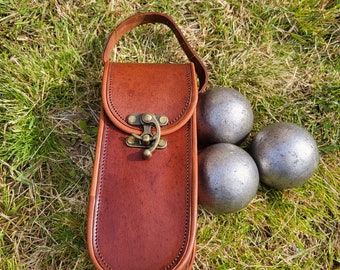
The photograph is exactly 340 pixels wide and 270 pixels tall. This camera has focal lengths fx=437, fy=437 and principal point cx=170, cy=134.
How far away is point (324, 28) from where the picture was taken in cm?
266

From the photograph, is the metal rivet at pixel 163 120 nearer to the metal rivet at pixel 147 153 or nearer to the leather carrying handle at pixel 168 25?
the metal rivet at pixel 147 153

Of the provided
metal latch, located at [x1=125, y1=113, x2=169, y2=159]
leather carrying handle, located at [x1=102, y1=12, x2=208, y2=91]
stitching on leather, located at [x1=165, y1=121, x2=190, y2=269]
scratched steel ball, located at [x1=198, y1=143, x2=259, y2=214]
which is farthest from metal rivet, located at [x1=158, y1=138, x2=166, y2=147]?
leather carrying handle, located at [x1=102, y1=12, x2=208, y2=91]

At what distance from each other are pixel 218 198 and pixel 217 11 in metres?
1.21

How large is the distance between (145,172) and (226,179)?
14.8 inches

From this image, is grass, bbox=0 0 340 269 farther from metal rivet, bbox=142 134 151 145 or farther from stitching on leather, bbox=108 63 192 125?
metal rivet, bbox=142 134 151 145

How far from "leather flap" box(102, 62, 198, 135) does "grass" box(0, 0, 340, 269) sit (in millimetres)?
418

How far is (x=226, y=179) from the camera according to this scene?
1993 mm

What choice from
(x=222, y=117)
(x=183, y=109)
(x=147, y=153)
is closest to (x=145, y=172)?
(x=147, y=153)

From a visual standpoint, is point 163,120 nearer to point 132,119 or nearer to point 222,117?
point 132,119

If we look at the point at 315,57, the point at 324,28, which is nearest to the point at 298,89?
the point at 315,57

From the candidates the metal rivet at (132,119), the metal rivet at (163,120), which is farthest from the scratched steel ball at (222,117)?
the metal rivet at (132,119)

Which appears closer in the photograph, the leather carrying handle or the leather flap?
the leather flap

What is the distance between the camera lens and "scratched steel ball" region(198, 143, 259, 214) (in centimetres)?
200

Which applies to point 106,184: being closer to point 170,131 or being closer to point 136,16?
point 170,131
